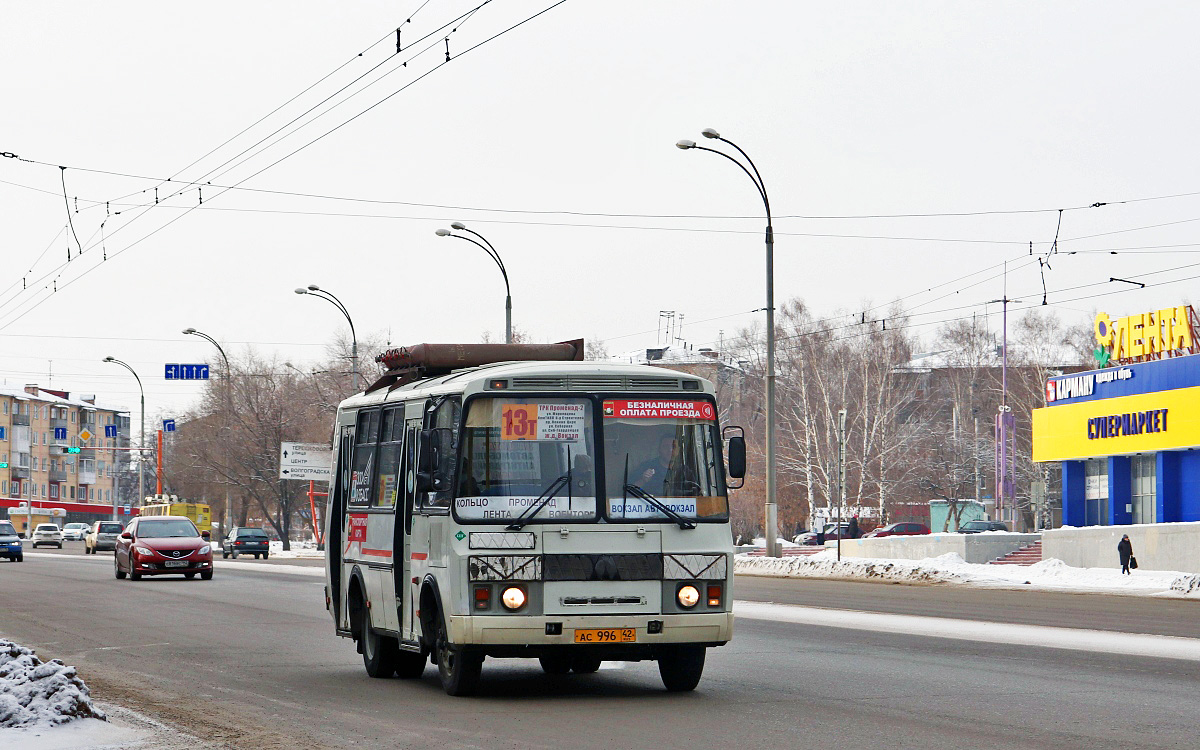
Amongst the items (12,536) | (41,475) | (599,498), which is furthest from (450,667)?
(41,475)

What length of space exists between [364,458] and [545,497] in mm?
3343

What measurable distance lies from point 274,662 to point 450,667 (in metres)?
4.36

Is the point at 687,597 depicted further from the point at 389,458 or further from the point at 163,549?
the point at 163,549

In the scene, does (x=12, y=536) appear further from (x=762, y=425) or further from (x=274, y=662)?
(x=762, y=425)

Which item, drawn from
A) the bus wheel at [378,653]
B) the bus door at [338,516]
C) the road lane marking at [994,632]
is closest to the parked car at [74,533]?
the road lane marking at [994,632]

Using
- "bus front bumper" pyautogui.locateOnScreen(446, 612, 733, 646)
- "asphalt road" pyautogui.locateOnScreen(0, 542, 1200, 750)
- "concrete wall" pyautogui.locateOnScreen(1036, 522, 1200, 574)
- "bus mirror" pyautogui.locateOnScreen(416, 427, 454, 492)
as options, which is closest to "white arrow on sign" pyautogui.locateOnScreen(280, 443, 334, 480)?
"concrete wall" pyautogui.locateOnScreen(1036, 522, 1200, 574)

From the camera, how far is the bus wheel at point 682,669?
12508mm

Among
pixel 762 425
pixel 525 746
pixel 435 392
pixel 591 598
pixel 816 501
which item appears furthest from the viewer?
pixel 762 425

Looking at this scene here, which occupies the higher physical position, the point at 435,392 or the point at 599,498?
the point at 435,392

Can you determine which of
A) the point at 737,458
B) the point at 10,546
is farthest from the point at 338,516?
the point at 10,546

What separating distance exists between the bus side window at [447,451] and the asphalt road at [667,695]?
1.56 metres

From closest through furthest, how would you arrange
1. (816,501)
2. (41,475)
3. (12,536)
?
1. (12,536)
2. (816,501)
3. (41,475)

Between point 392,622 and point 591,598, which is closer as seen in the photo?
point 591,598

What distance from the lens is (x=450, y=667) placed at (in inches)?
482
